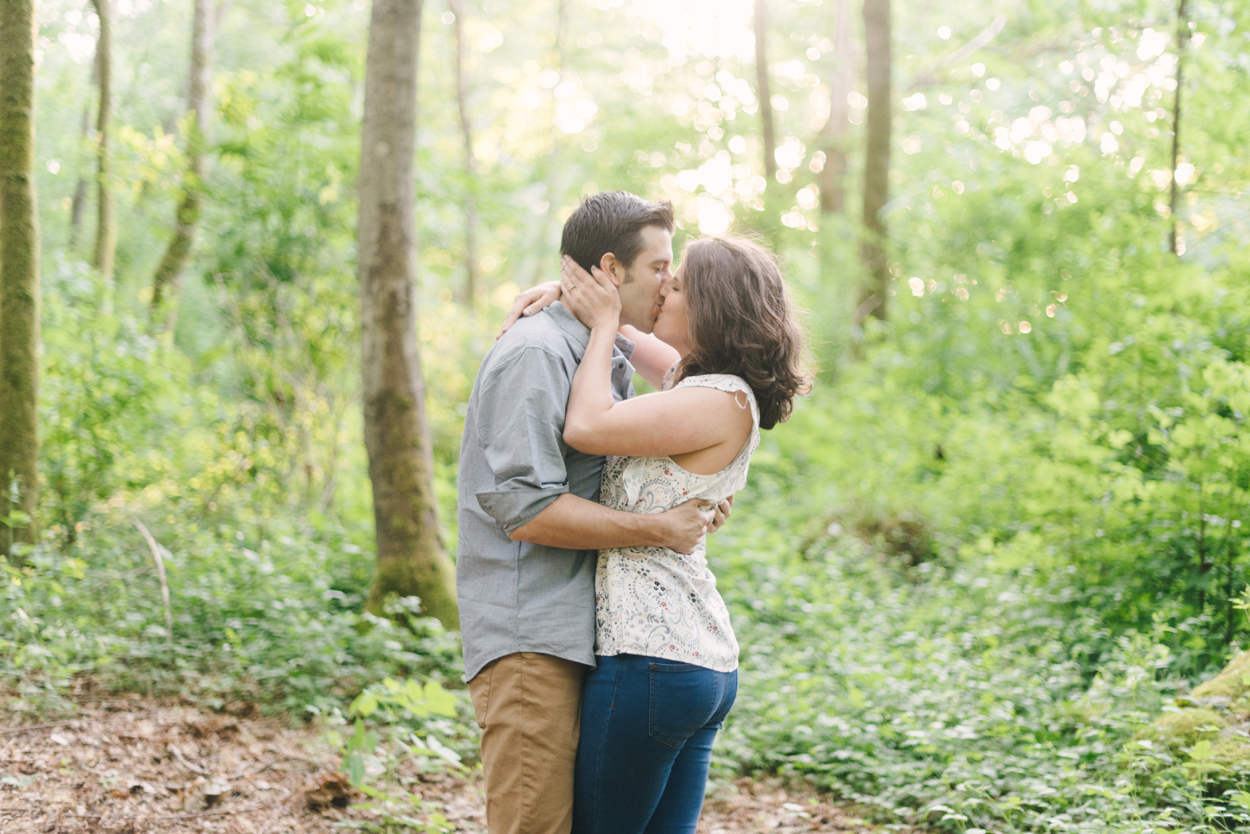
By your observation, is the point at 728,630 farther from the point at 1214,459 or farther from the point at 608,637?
the point at 1214,459

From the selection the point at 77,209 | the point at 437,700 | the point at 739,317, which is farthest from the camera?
the point at 77,209

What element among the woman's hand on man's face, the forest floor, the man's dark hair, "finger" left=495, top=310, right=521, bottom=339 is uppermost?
the man's dark hair

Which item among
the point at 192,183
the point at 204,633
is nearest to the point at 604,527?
the point at 204,633

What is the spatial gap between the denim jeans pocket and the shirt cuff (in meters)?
0.43

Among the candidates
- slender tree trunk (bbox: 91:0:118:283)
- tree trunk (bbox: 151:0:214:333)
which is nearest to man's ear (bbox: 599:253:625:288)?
slender tree trunk (bbox: 91:0:118:283)

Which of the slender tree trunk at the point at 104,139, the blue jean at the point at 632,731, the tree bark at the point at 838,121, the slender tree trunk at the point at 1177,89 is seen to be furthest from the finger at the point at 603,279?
the tree bark at the point at 838,121

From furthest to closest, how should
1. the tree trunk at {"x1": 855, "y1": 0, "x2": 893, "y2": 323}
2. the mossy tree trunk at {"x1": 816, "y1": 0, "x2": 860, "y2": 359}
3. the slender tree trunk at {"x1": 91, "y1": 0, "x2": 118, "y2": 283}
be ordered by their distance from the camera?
the mossy tree trunk at {"x1": 816, "y1": 0, "x2": 860, "y2": 359}
the tree trunk at {"x1": 855, "y1": 0, "x2": 893, "y2": 323}
the slender tree trunk at {"x1": 91, "y1": 0, "x2": 118, "y2": 283}

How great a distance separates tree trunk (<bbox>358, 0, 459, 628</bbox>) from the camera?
5055 mm

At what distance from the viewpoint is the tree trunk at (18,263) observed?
432 centimetres

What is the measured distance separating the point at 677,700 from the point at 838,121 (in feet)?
53.6

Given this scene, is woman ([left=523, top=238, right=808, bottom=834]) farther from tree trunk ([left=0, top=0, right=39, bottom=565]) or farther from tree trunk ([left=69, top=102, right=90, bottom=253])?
tree trunk ([left=69, top=102, right=90, bottom=253])

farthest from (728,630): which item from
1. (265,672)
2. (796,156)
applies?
(796,156)

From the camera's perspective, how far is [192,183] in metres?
7.18

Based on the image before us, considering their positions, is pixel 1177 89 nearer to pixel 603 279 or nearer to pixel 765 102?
pixel 603 279
